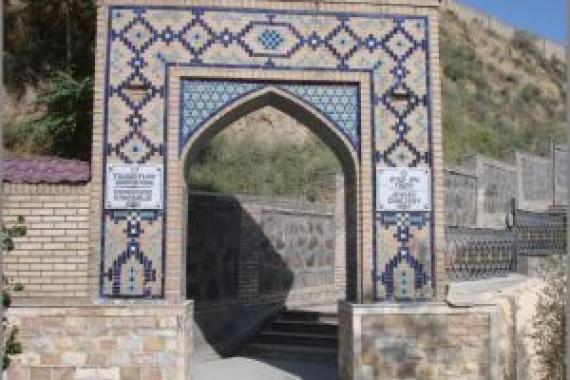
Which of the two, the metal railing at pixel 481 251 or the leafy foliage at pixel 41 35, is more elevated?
the leafy foliage at pixel 41 35

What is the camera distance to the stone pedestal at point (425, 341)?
7.38 meters

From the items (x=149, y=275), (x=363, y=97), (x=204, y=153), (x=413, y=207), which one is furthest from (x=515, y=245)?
(x=204, y=153)

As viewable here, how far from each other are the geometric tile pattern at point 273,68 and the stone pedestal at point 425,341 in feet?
0.85

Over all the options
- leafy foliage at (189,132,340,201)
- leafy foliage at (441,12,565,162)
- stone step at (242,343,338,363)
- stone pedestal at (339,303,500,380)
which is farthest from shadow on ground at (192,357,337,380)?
leafy foliage at (441,12,565,162)

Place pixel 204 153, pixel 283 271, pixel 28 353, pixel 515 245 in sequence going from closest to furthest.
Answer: pixel 28 353, pixel 515 245, pixel 283 271, pixel 204 153

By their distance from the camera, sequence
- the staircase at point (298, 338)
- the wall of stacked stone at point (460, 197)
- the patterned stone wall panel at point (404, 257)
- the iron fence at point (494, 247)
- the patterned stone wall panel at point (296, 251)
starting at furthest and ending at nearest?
1. the wall of stacked stone at point (460, 197)
2. the patterned stone wall panel at point (296, 251)
3. the staircase at point (298, 338)
4. the iron fence at point (494, 247)
5. the patterned stone wall panel at point (404, 257)

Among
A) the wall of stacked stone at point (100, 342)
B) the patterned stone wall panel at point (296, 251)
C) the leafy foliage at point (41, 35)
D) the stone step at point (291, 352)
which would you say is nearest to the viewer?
the wall of stacked stone at point (100, 342)

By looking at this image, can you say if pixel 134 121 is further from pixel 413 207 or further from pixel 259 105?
pixel 413 207

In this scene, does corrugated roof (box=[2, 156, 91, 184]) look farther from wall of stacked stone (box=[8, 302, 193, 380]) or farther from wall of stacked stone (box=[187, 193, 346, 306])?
wall of stacked stone (box=[187, 193, 346, 306])

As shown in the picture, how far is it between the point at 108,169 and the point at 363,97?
288cm

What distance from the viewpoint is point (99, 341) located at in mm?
7145

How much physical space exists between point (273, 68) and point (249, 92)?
37 centimetres

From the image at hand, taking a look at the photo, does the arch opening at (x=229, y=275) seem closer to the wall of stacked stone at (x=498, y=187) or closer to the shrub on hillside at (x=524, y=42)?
the wall of stacked stone at (x=498, y=187)

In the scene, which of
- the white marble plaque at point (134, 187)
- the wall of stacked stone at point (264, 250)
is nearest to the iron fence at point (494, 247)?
the wall of stacked stone at point (264, 250)
